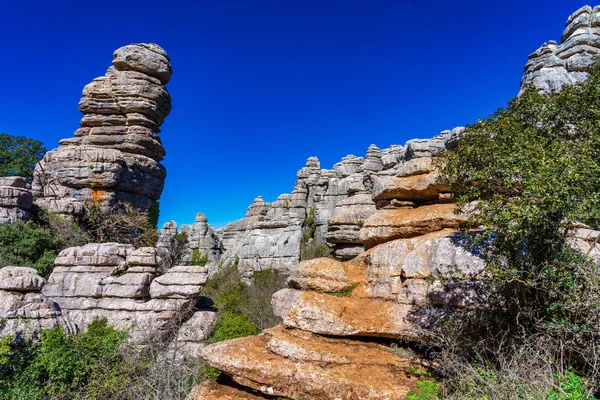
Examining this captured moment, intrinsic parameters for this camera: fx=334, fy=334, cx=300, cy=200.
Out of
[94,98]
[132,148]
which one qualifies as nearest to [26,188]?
[132,148]

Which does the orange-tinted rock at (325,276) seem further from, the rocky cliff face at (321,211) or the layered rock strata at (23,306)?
the layered rock strata at (23,306)

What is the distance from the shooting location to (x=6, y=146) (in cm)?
2725

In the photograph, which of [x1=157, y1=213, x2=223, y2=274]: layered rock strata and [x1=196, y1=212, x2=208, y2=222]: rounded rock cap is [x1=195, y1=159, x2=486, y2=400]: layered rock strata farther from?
[x1=196, y1=212, x2=208, y2=222]: rounded rock cap

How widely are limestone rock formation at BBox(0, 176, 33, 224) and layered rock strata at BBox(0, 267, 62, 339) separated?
712 cm

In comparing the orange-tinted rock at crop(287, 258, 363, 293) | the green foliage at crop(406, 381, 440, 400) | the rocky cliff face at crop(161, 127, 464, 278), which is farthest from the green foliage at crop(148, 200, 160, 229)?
the green foliage at crop(406, 381, 440, 400)

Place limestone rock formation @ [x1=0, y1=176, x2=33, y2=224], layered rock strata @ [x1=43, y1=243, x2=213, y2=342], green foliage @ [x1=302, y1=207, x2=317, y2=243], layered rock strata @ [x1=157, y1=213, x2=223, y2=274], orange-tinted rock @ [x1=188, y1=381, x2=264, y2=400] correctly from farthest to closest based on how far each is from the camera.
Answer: green foliage @ [x1=302, y1=207, x2=317, y2=243] → layered rock strata @ [x1=157, y1=213, x2=223, y2=274] → limestone rock formation @ [x1=0, y1=176, x2=33, y2=224] → layered rock strata @ [x1=43, y1=243, x2=213, y2=342] → orange-tinted rock @ [x1=188, y1=381, x2=264, y2=400]

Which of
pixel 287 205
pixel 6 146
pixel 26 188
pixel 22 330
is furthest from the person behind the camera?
pixel 287 205

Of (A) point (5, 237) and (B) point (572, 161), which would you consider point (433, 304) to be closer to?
(B) point (572, 161)

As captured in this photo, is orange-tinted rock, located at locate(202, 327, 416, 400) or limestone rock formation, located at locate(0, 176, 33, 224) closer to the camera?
orange-tinted rock, located at locate(202, 327, 416, 400)

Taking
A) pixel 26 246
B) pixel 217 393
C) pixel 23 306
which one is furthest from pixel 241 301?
pixel 217 393

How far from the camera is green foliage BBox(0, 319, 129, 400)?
8.67 metres

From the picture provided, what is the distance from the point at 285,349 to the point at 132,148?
18.8m

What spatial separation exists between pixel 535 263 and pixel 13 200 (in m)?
20.3

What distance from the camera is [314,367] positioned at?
6074 millimetres
